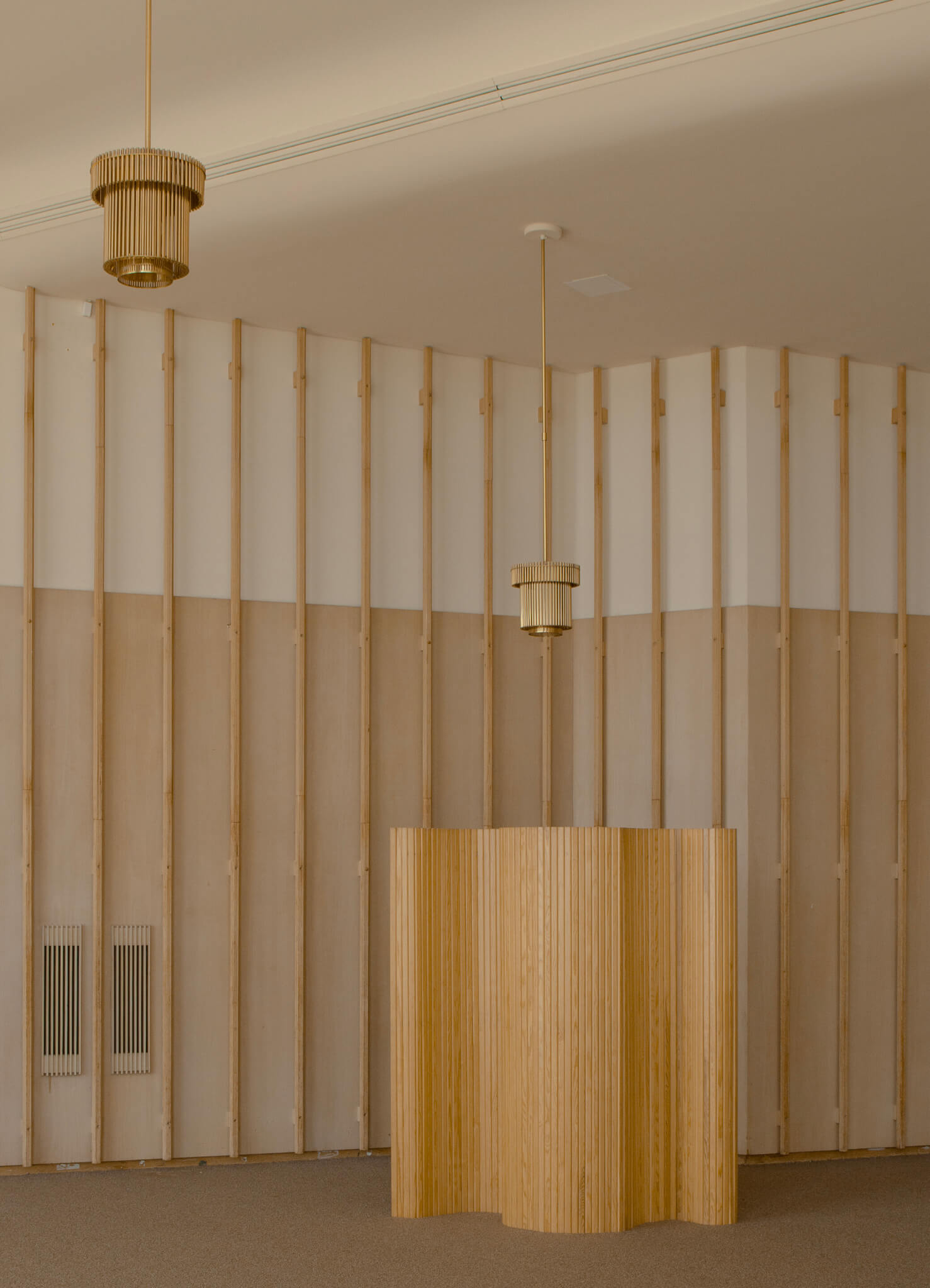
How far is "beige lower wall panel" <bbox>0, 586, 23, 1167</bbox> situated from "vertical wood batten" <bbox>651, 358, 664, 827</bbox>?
341 centimetres

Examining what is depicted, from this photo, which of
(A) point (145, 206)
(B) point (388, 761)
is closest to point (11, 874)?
(B) point (388, 761)

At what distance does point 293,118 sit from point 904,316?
3385 mm

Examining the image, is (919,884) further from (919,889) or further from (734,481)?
(734,481)

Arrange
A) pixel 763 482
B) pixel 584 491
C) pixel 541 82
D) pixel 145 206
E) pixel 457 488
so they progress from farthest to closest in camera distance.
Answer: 1. pixel 584 491
2. pixel 457 488
3. pixel 763 482
4. pixel 541 82
5. pixel 145 206

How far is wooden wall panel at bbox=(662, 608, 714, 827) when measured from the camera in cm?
741

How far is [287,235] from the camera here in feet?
19.9

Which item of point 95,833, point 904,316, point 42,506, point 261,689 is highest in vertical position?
point 904,316

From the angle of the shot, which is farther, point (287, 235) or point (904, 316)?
point (904, 316)

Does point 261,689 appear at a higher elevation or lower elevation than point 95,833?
higher

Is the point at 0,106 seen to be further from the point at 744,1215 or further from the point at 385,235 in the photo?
the point at 744,1215

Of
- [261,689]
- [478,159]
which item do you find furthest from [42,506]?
[478,159]

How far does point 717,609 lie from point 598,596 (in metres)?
0.73

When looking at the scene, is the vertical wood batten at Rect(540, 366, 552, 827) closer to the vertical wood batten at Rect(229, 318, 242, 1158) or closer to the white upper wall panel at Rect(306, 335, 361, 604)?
the white upper wall panel at Rect(306, 335, 361, 604)

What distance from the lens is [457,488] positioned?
766cm
